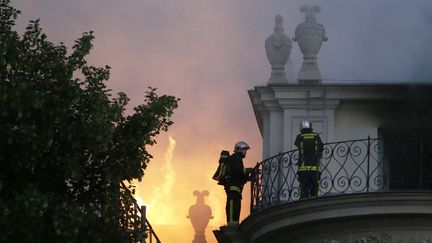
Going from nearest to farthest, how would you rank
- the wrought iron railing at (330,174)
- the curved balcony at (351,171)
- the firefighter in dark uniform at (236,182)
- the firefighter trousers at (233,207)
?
the curved balcony at (351,171)
the wrought iron railing at (330,174)
the firefighter in dark uniform at (236,182)
the firefighter trousers at (233,207)

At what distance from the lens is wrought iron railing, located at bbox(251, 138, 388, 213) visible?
36625 mm

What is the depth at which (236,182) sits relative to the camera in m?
37.5

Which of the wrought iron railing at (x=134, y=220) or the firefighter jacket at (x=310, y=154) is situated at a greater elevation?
the firefighter jacket at (x=310, y=154)

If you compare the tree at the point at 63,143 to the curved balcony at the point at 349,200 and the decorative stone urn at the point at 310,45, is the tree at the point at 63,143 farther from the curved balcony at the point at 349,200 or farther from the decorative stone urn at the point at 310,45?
the decorative stone urn at the point at 310,45

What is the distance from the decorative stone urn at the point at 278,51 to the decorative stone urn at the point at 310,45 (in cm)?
25

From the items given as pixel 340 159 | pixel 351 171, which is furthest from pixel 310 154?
pixel 351 171

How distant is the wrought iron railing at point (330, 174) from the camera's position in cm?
3662

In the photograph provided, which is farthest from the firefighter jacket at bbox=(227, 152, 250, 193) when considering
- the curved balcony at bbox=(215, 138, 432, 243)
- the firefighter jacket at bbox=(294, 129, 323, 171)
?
the firefighter jacket at bbox=(294, 129, 323, 171)

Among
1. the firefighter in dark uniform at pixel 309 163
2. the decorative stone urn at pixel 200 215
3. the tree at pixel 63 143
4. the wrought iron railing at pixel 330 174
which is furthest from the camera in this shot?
the decorative stone urn at pixel 200 215

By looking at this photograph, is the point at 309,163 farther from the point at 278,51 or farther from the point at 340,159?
the point at 278,51

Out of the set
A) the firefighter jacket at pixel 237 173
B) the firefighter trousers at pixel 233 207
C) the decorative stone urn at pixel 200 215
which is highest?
the decorative stone urn at pixel 200 215

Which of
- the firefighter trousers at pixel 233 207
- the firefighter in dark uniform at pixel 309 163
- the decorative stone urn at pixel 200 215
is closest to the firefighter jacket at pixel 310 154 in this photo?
the firefighter in dark uniform at pixel 309 163

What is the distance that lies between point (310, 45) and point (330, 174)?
451 cm

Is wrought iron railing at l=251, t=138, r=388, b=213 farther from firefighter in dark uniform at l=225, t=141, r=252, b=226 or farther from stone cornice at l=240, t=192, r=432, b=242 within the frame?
stone cornice at l=240, t=192, r=432, b=242
